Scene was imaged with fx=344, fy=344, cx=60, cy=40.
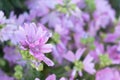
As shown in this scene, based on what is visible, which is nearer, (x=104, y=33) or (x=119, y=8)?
(x=104, y=33)

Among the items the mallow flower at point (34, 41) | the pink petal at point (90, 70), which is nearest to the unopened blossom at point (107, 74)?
the pink petal at point (90, 70)

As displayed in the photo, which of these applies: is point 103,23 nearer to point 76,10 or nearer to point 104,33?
point 104,33

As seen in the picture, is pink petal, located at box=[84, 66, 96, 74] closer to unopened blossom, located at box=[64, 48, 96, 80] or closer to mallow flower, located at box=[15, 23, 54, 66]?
unopened blossom, located at box=[64, 48, 96, 80]

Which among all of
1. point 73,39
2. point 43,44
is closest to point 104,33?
point 73,39

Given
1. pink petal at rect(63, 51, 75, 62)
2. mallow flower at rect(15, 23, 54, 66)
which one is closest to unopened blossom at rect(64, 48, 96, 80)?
pink petal at rect(63, 51, 75, 62)

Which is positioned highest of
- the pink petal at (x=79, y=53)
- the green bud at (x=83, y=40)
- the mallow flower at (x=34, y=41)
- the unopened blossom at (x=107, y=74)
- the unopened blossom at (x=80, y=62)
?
the green bud at (x=83, y=40)

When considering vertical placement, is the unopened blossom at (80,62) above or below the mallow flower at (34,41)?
above

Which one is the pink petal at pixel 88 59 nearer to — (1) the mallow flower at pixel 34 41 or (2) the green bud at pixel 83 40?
(2) the green bud at pixel 83 40

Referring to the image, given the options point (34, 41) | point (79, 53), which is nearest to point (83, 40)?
point (79, 53)

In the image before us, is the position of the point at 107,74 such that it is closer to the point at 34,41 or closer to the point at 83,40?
the point at 83,40
